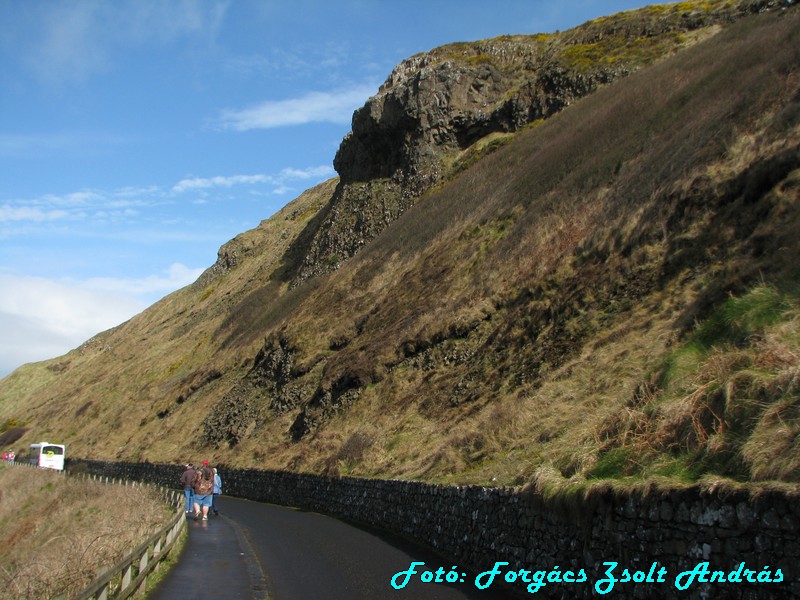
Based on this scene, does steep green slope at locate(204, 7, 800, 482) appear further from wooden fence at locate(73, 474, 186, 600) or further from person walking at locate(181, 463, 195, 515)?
wooden fence at locate(73, 474, 186, 600)

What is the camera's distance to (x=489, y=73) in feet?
193

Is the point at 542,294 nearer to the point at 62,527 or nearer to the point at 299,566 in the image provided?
the point at 299,566

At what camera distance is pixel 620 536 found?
26.3 feet

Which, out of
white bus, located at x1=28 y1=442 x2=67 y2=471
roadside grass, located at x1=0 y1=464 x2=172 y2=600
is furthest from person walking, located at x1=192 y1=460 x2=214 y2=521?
white bus, located at x1=28 y1=442 x2=67 y2=471

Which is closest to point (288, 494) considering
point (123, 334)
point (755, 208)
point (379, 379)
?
point (379, 379)

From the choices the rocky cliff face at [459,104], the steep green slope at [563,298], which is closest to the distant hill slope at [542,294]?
the steep green slope at [563,298]

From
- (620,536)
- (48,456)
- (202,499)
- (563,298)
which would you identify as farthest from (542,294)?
(48,456)

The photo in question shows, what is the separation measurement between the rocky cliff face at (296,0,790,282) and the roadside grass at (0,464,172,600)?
25776 mm

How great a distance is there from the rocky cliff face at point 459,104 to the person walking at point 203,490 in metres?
32.2

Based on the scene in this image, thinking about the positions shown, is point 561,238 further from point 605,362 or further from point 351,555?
point 351,555

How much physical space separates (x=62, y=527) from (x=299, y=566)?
13.2 meters

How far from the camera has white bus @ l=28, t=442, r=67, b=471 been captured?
162ft

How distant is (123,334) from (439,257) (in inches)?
2872

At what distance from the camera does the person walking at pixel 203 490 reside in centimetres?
2133
